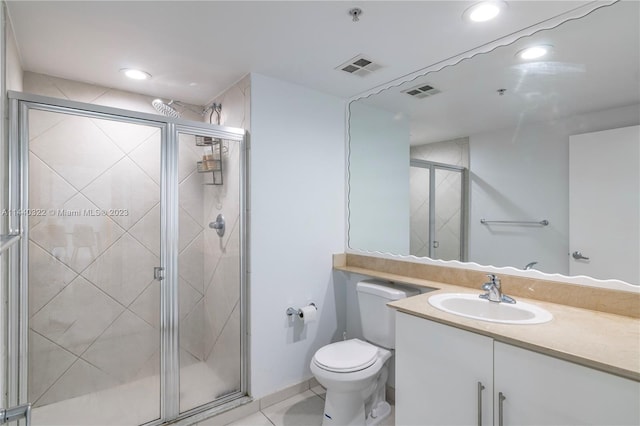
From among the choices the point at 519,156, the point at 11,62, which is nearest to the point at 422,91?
the point at 519,156

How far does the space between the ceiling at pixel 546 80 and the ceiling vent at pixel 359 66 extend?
1.07 ft

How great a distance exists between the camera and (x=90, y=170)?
1.86m

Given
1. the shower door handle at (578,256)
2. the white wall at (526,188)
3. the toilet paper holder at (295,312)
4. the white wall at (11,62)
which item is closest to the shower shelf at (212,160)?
the white wall at (11,62)

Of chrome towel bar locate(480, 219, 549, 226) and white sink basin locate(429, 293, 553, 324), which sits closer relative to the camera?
white sink basin locate(429, 293, 553, 324)

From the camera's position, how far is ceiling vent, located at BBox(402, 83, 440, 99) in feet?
7.35

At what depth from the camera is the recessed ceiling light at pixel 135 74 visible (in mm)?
2113

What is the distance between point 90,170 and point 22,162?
1.02 feet

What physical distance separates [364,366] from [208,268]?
3.90 ft

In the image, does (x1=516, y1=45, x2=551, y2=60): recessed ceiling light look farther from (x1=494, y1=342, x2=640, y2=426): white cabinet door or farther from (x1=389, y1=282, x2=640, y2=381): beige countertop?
(x1=494, y1=342, x2=640, y2=426): white cabinet door

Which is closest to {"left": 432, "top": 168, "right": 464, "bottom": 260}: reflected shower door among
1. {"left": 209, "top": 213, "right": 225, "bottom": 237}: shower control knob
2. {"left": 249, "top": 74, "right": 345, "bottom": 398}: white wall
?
{"left": 249, "top": 74, "right": 345, "bottom": 398}: white wall

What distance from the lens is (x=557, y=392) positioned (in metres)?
1.10

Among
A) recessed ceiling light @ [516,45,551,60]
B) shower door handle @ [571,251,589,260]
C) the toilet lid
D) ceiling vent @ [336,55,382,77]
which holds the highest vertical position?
ceiling vent @ [336,55,382,77]

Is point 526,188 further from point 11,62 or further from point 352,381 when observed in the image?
point 11,62

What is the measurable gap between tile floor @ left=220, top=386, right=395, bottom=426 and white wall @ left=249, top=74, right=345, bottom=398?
0.39ft
